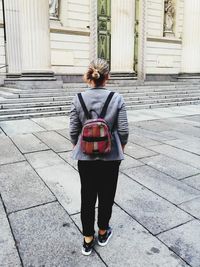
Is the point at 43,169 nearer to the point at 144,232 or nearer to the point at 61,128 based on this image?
the point at 144,232

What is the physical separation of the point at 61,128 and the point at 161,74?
13.4 meters

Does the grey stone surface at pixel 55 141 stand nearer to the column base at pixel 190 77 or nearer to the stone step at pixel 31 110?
the stone step at pixel 31 110

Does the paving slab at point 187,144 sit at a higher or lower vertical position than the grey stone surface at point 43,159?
higher

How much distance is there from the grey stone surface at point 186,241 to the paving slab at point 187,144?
295 centimetres

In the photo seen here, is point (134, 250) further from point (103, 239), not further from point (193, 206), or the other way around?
point (193, 206)

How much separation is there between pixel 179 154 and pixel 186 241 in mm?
3015

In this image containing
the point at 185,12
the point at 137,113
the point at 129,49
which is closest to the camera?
the point at 137,113

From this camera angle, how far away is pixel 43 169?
15.4 ft

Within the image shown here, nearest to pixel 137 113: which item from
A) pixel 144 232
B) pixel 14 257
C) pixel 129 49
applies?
pixel 129 49

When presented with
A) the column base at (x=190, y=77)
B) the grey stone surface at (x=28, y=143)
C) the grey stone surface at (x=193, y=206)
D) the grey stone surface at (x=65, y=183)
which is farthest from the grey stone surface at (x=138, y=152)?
the column base at (x=190, y=77)

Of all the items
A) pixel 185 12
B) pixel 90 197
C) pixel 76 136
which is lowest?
pixel 90 197

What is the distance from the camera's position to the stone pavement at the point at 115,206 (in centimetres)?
254

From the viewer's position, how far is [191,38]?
18.0 metres

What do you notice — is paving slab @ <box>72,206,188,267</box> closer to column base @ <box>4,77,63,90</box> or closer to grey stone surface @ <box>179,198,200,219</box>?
grey stone surface @ <box>179,198,200,219</box>
